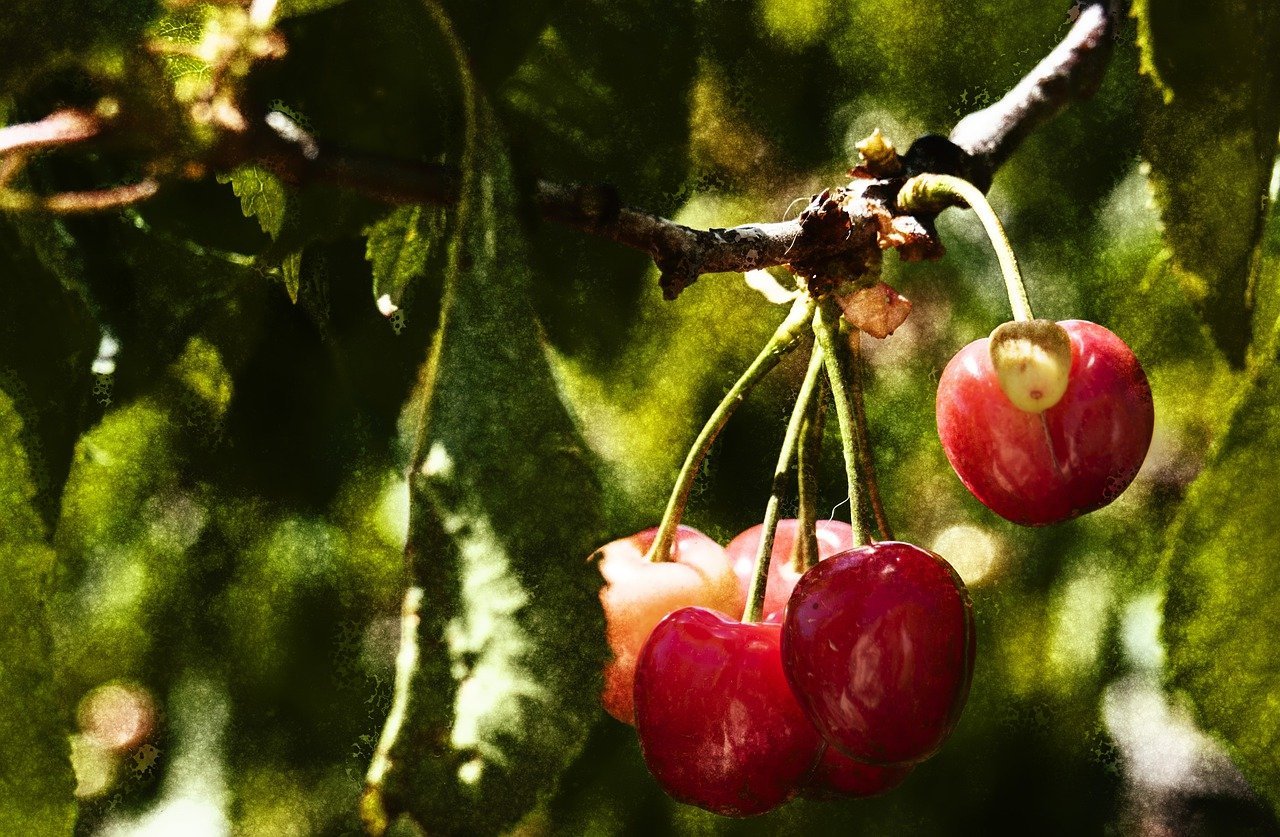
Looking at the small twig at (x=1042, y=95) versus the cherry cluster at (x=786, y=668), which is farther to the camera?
the small twig at (x=1042, y=95)

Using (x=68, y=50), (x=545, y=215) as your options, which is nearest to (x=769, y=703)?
(x=545, y=215)

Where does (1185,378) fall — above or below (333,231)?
above

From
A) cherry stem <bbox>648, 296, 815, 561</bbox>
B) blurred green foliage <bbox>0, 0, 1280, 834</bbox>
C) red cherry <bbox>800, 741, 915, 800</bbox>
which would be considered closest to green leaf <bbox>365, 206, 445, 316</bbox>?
blurred green foliage <bbox>0, 0, 1280, 834</bbox>

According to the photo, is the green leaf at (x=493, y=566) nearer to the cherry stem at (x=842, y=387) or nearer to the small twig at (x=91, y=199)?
the cherry stem at (x=842, y=387)

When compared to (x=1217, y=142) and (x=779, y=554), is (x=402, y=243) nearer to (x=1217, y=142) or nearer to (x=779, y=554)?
(x=779, y=554)

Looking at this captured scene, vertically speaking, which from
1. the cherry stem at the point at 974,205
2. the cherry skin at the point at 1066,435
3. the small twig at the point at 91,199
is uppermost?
the cherry stem at the point at 974,205

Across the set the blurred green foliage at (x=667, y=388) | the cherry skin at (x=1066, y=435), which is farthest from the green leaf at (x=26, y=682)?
the cherry skin at (x=1066, y=435)

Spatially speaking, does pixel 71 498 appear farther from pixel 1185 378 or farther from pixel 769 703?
pixel 1185 378

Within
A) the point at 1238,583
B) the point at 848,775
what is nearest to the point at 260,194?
the point at 848,775
